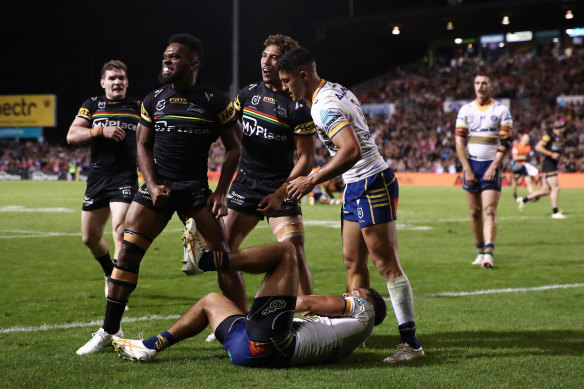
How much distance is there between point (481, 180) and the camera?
10.8 metres

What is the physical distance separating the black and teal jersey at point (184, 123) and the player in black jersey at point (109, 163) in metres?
2.23

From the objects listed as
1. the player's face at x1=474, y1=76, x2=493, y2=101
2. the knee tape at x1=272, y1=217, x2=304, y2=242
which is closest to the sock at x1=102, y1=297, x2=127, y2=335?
the knee tape at x1=272, y1=217, x2=304, y2=242

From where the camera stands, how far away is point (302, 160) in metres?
6.17

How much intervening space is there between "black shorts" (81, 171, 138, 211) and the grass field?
38.5 inches

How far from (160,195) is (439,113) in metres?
44.9

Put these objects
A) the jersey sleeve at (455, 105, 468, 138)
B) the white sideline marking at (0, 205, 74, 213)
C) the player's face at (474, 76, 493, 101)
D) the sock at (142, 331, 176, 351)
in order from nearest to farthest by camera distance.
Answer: the sock at (142, 331, 176, 351) < the player's face at (474, 76, 493, 101) < the jersey sleeve at (455, 105, 468, 138) < the white sideline marking at (0, 205, 74, 213)

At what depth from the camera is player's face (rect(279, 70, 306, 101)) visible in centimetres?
529

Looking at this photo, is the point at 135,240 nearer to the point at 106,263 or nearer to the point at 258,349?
the point at 258,349

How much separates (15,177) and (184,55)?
48.1 m

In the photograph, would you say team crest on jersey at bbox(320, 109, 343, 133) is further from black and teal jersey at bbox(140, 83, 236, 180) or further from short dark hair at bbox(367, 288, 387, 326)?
short dark hair at bbox(367, 288, 387, 326)

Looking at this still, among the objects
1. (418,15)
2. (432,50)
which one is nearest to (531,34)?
(432,50)

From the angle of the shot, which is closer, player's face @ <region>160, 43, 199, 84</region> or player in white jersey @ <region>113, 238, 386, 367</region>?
player in white jersey @ <region>113, 238, 386, 367</region>

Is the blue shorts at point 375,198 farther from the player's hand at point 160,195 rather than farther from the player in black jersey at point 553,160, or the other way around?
the player in black jersey at point 553,160

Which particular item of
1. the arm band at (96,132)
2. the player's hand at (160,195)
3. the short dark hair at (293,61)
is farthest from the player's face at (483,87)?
the player's hand at (160,195)
